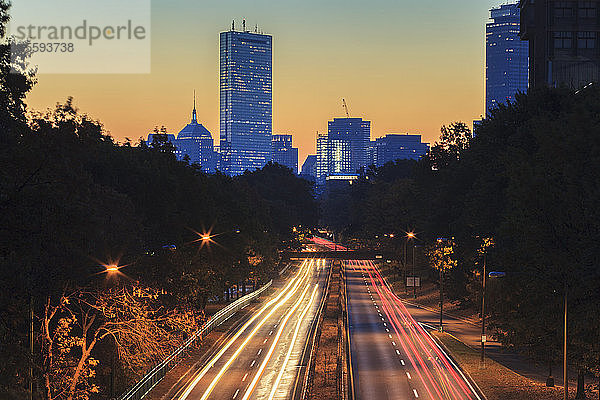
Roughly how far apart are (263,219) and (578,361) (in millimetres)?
106015

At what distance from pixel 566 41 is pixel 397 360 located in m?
67.7

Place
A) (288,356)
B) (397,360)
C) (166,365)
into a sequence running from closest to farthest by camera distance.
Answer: (166,365) < (397,360) < (288,356)

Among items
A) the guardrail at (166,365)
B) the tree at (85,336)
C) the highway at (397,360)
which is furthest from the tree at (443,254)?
the tree at (85,336)

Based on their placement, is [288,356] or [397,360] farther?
[288,356]

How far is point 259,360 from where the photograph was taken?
5797 centimetres

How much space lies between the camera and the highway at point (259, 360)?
46375mm

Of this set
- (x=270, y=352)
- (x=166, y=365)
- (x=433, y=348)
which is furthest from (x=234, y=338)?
(x=166, y=365)

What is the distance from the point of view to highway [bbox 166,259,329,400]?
152 ft

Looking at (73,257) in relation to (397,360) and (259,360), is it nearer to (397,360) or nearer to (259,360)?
(259,360)

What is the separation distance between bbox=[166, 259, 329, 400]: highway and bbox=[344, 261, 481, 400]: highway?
4.52 meters

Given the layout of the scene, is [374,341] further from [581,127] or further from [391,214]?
[391,214]

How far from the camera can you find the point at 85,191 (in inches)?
1396

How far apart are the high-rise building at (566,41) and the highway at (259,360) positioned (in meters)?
45.0

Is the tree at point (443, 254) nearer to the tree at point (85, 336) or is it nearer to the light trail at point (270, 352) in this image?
the light trail at point (270, 352)
